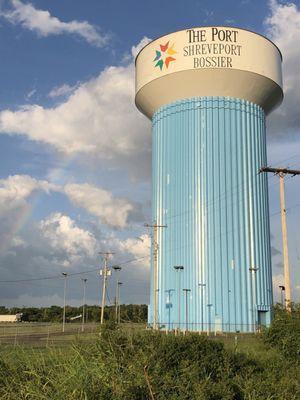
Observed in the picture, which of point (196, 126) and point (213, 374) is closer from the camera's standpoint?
point (213, 374)

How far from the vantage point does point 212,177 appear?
4884cm

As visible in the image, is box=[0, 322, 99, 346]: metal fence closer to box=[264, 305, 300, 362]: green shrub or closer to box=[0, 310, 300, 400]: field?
box=[0, 310, 300, 400]: field

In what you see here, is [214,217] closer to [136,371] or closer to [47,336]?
[47,336]

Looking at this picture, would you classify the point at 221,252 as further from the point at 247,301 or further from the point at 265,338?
the point at 265,338

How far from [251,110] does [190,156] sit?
27.2 ft

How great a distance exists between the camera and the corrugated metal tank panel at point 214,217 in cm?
4719

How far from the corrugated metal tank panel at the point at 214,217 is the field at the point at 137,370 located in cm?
3150

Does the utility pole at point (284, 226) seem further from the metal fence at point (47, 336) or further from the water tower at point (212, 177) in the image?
the water tower at point (212, 177)

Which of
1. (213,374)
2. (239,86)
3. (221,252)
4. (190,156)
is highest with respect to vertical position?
(239,86)

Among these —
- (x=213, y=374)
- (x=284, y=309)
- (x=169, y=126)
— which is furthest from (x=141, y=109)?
(x=213, y=374)

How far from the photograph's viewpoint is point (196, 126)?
50469mm

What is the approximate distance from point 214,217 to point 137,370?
3973 cm

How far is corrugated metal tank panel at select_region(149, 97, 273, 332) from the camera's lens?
47.2 meters

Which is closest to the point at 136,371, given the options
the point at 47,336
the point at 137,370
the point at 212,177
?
the point at 137,370
